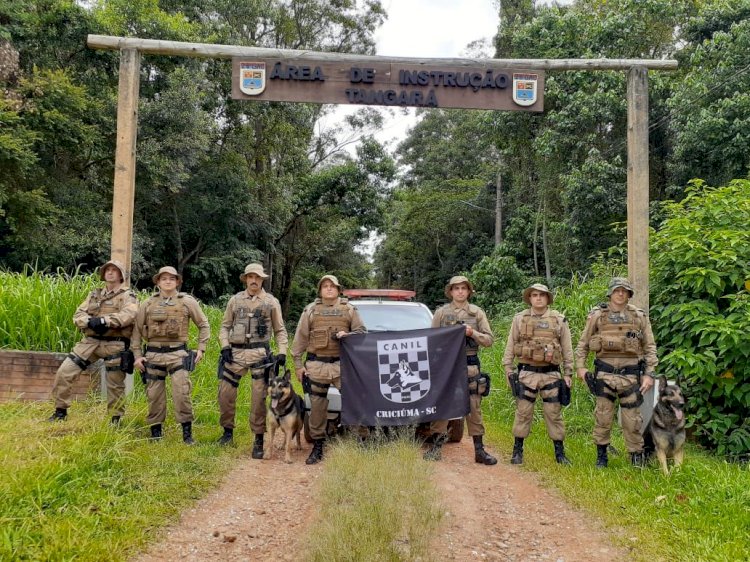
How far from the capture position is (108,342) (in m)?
6.30

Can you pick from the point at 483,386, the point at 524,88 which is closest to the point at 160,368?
the point at 483,386

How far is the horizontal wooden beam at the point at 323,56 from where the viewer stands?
6938 mm

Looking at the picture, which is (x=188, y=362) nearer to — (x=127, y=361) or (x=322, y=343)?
(x=127, y=361)

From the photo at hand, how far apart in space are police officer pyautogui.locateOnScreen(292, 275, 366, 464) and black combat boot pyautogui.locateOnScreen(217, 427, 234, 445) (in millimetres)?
926

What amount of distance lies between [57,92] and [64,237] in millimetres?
3391

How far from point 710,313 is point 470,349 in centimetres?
314

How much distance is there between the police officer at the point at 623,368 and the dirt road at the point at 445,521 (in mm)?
1036

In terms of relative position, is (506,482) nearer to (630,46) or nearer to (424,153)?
(630,46)

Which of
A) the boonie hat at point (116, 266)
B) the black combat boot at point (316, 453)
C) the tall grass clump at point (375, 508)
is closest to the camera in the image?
the tall grass clump at point (375, 508)

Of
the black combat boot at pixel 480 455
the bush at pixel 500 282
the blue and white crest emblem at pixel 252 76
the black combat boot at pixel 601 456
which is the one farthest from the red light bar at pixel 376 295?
the bush at pixel 500 282

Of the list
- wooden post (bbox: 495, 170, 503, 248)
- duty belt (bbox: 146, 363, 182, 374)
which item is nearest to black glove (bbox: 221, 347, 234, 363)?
duty belt (bbox: 146, 363, 182, 374)

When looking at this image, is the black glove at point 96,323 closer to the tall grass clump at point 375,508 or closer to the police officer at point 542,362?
the tall grass clump at point 375,508

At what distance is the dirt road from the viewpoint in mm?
3732

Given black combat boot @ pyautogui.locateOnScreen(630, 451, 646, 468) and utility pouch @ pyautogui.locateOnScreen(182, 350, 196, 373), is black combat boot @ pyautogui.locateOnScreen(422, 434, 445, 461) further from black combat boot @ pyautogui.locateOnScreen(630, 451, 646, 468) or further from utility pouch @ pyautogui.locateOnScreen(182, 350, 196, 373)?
utility pouch @ pyautogui.locateOnScreen(182, 350, 196, 373)
